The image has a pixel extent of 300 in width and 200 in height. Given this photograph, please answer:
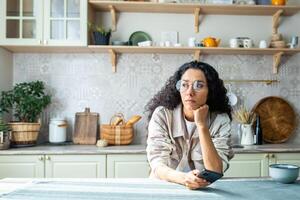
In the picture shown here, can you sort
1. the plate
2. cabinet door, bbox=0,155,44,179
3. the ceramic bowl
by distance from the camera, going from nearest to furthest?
the ceramic bowl
cabinet door, bbox=0,155,44,179
the plate

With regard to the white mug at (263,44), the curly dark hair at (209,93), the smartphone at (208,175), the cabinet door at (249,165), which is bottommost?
the cabinet door at (249,165)

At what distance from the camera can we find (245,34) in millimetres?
3102

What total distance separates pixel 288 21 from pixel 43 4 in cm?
224

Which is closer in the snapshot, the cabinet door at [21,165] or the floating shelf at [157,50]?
the cabinet door at [21,165]

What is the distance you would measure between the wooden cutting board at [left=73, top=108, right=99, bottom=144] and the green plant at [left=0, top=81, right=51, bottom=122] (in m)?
0.32

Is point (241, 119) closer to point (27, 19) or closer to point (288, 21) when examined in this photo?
point (288, 21)

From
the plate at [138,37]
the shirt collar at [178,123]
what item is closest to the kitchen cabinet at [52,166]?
the shirt collar at [178,123]

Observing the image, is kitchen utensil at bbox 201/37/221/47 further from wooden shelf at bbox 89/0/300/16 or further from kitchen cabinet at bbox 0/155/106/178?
kitchen cabinet at bbox 0/155/106/178

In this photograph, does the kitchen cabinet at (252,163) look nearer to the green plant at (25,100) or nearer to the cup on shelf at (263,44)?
the cup on shelf at (263,44)

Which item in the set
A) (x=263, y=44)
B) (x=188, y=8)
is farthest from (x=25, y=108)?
(x=263, y=44)

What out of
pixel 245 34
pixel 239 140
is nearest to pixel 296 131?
pixel 239 140

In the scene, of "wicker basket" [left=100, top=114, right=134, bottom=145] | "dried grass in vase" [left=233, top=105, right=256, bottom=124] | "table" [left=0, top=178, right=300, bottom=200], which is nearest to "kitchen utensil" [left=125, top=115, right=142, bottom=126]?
"wicker basket" [left=100, top=114, right=134, bottom=145]

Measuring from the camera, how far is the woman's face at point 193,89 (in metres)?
1.47

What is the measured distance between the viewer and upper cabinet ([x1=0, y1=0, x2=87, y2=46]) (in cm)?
265
